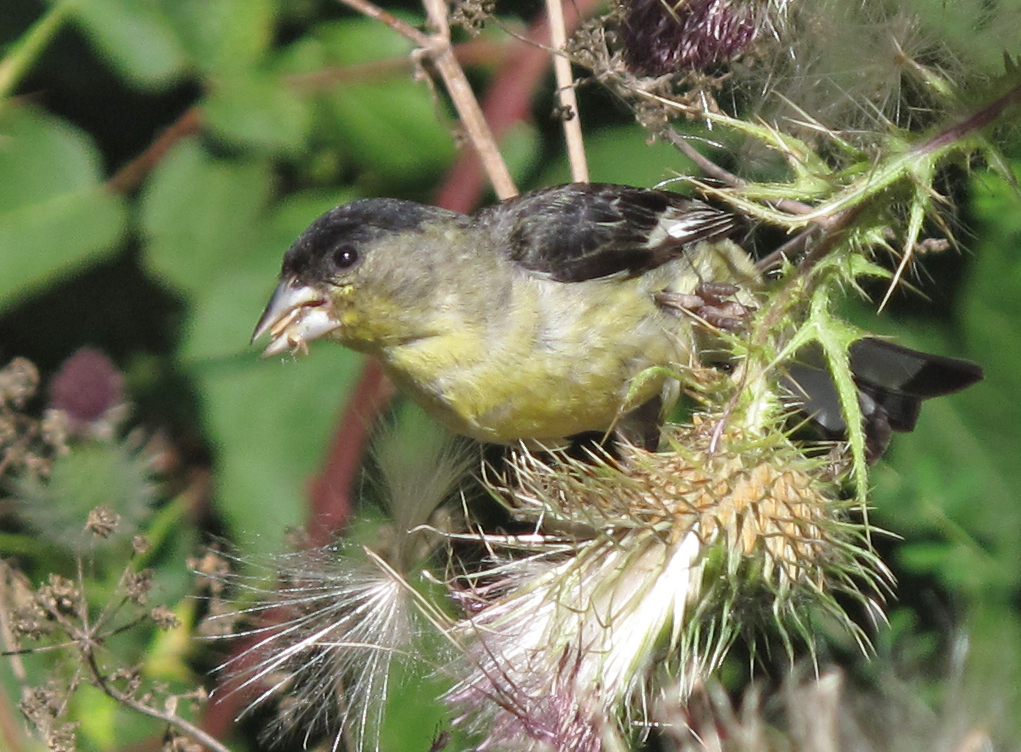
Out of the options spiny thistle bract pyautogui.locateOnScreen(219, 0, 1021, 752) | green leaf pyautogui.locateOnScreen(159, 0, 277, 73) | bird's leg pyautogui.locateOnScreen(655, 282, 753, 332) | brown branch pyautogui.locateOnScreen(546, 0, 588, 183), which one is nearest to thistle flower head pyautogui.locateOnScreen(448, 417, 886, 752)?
spiny thistle bract pyautogui.locateOnScreen(219, 0, 1021, 752)

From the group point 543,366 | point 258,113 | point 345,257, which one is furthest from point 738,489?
point 258,113

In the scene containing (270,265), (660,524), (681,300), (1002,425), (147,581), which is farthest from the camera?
(270,265)

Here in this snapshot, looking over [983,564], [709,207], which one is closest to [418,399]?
[709,207]

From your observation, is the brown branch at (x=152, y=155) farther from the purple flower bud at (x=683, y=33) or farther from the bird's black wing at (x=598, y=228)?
the purple flower bud at (x=683, y=33)

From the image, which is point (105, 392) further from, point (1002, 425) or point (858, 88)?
point (1002, 425)

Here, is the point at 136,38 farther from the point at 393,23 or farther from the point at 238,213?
the point at 393,23

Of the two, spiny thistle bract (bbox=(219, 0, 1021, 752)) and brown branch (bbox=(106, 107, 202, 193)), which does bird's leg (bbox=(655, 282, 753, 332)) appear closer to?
spiny thistle bract (bbox=(219, 0, 1021, 752))
